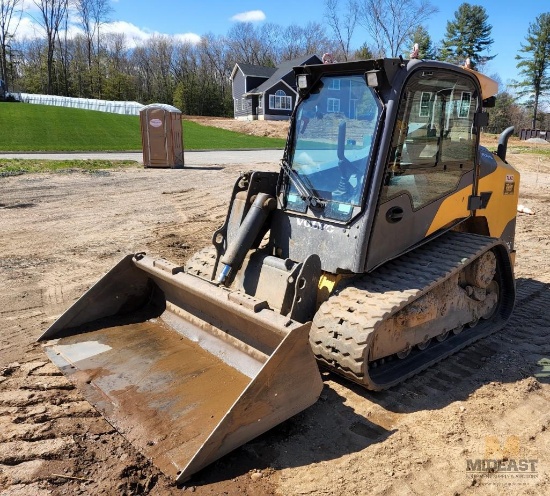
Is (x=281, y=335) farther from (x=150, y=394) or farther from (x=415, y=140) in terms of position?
(x=415, y=140)

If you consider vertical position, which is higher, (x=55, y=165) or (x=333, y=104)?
(x=333, y=104)

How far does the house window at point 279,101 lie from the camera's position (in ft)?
159

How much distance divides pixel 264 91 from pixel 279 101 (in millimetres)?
1993

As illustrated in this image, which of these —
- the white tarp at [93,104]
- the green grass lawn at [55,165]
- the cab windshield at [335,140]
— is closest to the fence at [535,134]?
the white tarp at [93,104]

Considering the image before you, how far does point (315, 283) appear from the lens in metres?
3.89

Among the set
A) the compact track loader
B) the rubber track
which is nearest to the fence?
the compact track loader

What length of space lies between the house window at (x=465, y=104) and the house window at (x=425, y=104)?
0.55 metres

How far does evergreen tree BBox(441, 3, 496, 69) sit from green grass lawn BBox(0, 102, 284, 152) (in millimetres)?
30239

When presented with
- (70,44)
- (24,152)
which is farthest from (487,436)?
(70,44)

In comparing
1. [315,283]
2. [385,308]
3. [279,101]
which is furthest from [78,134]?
[385,308]

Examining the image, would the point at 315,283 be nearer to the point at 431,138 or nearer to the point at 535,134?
the point at 431,138

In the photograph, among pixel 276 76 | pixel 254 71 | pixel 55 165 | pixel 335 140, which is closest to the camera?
pixel 335 140

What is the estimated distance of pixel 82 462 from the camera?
3.02m

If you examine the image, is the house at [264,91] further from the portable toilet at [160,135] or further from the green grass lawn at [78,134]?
the portable toilet at [160,135]
